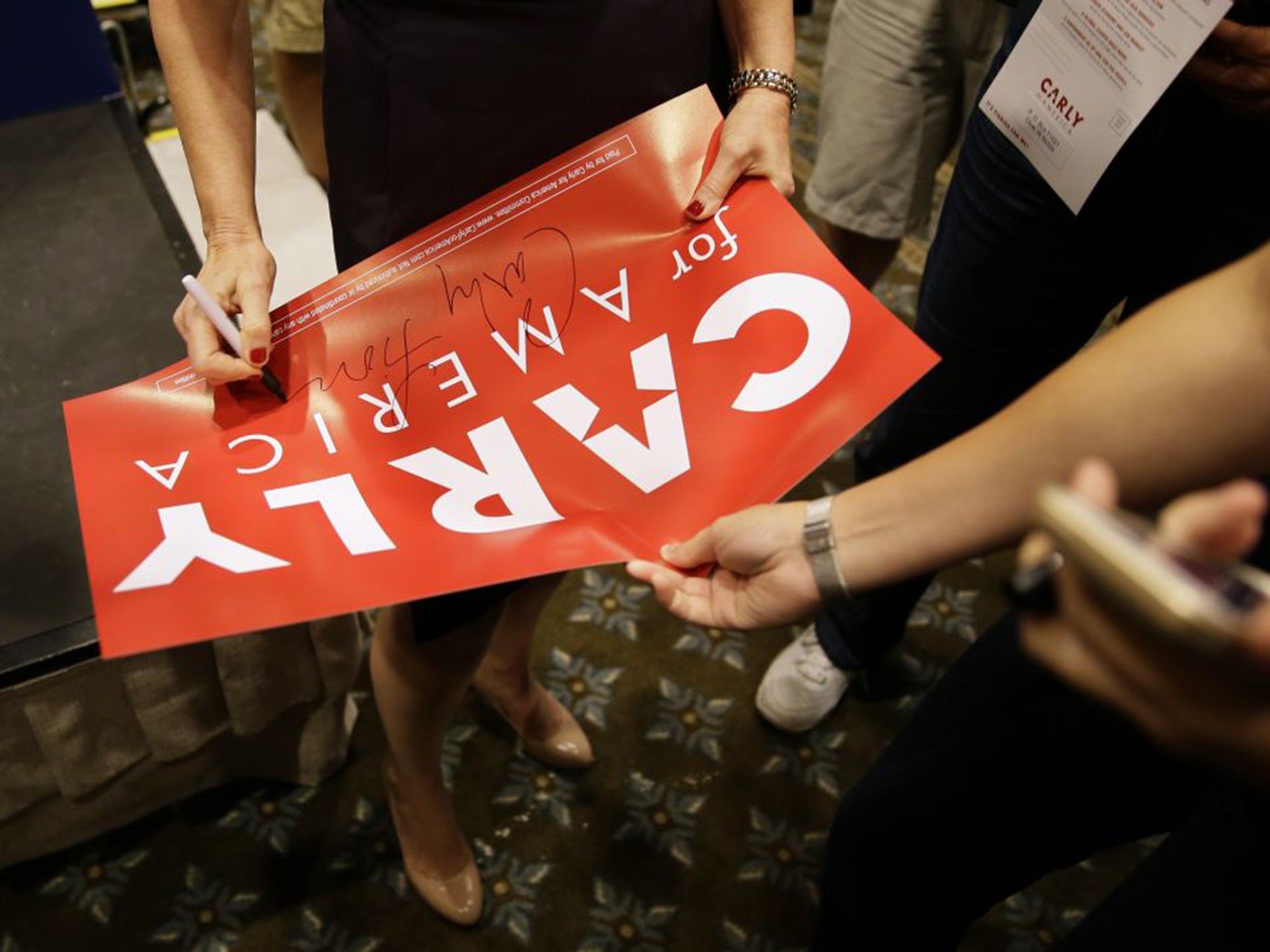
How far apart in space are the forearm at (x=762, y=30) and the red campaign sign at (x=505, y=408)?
9 centimetres

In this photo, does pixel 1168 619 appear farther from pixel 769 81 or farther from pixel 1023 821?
pixel 769 81

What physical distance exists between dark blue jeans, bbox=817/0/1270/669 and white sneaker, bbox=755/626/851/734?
40 centimetres

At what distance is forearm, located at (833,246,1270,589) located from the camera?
624mm

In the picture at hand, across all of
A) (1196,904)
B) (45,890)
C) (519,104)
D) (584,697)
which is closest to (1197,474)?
(1196,904)

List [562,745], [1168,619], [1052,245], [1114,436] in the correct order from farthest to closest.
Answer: [562,745] → [1052,245] → [1114,436] → [1168,619]

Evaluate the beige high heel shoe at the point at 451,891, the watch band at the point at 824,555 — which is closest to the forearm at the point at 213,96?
the watch band at the point at 824,555

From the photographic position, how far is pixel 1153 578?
36 centimetres

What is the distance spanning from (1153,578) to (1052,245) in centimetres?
78

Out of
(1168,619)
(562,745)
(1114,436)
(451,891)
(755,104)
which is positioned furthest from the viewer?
(562,745)

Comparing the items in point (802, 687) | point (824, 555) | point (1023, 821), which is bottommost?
point (802, 687)

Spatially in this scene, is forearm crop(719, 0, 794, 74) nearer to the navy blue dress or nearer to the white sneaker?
the navy blue dress

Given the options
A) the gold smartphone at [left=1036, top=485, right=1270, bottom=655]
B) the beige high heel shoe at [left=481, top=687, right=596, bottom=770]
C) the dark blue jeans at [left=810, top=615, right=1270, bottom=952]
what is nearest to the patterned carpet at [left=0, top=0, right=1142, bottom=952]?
the beige high heel shoe at [left=481, top=687, right=596, bottom=770]

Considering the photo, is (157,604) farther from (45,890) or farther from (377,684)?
(45,890)
